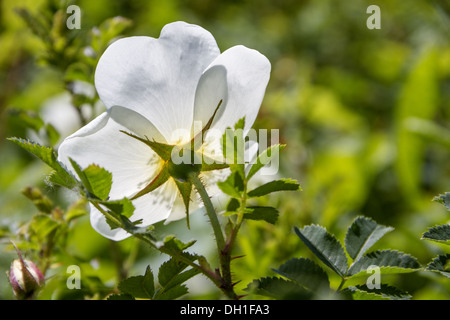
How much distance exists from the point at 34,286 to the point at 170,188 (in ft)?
0.59

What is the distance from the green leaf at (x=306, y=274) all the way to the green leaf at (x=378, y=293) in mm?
25

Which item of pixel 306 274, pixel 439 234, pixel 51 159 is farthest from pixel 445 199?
pixel 51 159

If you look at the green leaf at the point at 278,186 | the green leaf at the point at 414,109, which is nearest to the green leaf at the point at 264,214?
the green leaf at the point at 278,186

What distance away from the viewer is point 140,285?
0.55 meters

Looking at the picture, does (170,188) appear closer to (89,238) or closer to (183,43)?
(183,43)

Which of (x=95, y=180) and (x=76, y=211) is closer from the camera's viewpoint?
(x=95, y=180)

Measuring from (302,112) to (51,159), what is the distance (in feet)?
3.30

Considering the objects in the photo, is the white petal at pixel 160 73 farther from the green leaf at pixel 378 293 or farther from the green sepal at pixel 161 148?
the green leaf at pixel 378 293

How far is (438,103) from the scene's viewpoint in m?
1.48

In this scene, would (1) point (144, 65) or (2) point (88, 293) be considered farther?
(2) point (88, 293)

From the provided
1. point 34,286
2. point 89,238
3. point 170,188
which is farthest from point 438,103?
point 34,286

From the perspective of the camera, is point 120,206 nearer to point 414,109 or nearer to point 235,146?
point 235,146

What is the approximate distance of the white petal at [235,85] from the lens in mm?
531

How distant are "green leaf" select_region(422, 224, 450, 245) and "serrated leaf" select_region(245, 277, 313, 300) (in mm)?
124
